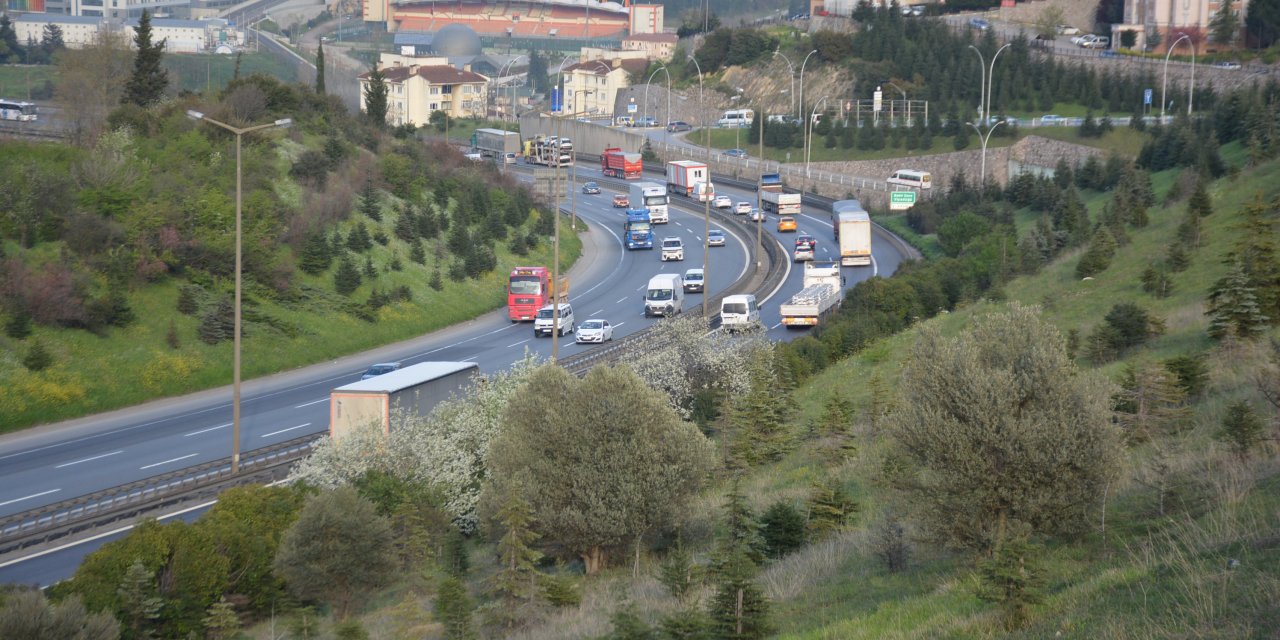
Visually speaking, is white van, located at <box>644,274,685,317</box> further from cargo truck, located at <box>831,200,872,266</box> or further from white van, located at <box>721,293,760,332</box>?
cargo truck, located at <box>831,200,872,266</box>

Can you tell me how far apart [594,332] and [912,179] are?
4876 centimetres

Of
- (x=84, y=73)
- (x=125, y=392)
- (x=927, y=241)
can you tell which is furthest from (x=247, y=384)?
(x=927, y=241)

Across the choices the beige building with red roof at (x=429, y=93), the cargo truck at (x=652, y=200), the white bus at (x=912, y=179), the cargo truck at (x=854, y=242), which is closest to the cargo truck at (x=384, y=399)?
the cargo truck at (x=854, y=242)

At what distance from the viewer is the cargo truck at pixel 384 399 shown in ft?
104

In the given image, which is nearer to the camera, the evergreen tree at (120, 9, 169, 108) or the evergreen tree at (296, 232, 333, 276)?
the evergreen tree at (296, 232, 333, 276)

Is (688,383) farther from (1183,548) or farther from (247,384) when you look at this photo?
(1183,548)

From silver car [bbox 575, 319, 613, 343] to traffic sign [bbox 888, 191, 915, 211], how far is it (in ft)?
137

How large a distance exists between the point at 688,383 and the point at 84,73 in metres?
55.0

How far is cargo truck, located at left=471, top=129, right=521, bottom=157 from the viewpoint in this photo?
407ft

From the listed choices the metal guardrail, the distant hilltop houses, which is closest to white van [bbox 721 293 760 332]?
the metal guardrail

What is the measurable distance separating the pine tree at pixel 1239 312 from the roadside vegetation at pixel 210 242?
115 feet

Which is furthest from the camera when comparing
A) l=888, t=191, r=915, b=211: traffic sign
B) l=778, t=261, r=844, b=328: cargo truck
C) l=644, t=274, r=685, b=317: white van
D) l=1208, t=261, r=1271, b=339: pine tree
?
l=888, t=191, r=915, b=211: traffic sign

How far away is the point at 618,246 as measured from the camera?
286 feet

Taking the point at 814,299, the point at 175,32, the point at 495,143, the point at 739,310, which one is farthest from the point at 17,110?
the point at 175,32
